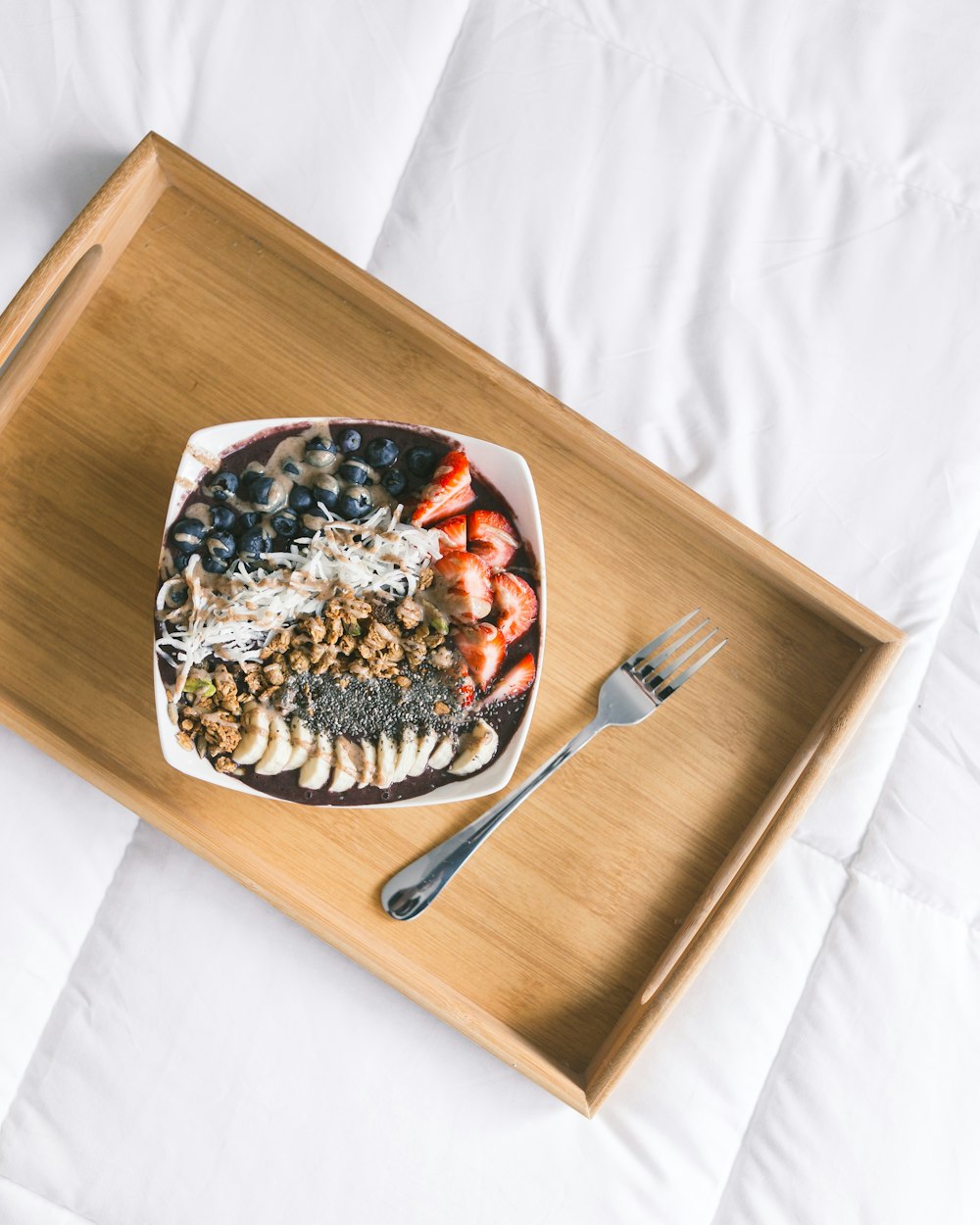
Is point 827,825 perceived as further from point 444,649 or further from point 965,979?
point 444,649

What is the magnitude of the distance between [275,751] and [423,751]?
176 millimetres

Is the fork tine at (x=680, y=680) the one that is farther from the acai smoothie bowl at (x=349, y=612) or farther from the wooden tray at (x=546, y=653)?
the acai smoothie bowl at (x=349, y=612)

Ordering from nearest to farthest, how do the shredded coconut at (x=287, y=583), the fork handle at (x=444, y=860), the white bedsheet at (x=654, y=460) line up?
the shredded coconut at (x=287, y=583) < the fork handle at (x=444, y=860) < the white bedsheet at (x=654, y=460)

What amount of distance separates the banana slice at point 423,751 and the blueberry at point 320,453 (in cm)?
34

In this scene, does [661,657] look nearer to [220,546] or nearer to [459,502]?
[459,502]

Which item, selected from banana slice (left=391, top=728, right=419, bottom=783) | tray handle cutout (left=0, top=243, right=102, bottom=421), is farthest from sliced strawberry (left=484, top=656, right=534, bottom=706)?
tray handle cutout (left=0, top=243, right=102, bottom=421)

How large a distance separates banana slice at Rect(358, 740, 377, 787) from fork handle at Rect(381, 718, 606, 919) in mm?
149

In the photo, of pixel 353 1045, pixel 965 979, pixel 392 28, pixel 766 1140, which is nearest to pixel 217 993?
pixel 353 1045

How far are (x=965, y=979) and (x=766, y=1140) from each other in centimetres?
36

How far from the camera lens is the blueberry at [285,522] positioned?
1.22 meters

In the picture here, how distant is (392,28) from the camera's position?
1.44 m

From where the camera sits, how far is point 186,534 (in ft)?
3.93

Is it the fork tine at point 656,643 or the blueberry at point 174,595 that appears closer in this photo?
the blueberry at point 174,595

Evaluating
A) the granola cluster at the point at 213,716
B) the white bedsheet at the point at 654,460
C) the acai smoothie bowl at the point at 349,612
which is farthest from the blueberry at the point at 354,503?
the white bedsheet at the point at 654,460
